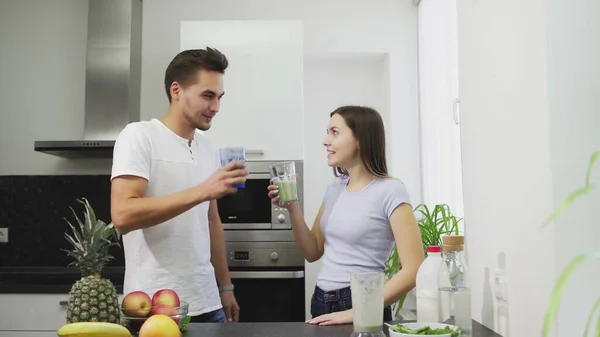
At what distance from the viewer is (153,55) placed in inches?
134

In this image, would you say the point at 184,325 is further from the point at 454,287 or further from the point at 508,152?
the point at 508,152

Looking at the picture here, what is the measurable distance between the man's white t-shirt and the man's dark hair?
19 centimetres

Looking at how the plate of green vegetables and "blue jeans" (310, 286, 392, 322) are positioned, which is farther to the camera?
"blue jeans" (310, 286, 392, 322)

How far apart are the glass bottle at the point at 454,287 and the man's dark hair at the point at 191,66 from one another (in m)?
1.09

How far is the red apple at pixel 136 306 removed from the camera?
1.31 meters

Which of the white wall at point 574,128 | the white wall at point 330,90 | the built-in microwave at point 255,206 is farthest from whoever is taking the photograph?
the white wall at point 330,90

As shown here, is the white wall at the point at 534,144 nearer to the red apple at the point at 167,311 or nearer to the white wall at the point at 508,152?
the white wall at the point at 508,152

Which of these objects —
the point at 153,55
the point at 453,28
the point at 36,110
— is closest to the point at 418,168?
the point at 453,28

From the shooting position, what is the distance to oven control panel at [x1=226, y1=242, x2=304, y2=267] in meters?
2.78

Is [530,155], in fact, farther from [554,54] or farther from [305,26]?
[305,26]

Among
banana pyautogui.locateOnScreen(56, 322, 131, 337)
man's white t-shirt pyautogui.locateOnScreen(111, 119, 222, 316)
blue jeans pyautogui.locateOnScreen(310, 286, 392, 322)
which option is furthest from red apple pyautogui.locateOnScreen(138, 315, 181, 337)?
blue jeans pyautogui.locateOnScreen(310, 286, 392, 322)

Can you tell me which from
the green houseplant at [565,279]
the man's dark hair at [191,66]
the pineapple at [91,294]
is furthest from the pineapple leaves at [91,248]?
the green houseplant at [565,279]

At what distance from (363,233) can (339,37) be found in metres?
1.98

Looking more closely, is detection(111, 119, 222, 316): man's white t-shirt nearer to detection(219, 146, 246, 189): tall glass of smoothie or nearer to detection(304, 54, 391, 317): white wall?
detection(219, 146, 246, 189): tall glass of smoothie
